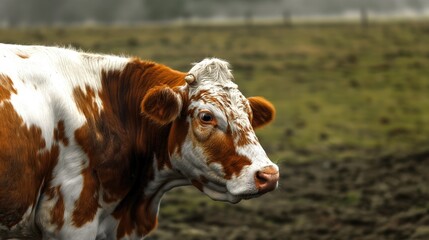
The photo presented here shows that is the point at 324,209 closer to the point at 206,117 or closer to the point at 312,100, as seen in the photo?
the point at 206,117

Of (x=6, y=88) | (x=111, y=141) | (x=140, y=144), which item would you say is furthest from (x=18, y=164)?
(x=140, y=144)

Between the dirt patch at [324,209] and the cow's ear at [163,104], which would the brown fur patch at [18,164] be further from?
the dirt patch at [324,209]

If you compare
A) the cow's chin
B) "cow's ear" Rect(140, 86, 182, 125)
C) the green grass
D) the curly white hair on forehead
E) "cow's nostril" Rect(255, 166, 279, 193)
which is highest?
the green grass

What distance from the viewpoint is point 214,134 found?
6.84 m

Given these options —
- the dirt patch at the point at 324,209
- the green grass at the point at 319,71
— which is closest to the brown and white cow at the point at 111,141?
the green grass at the point at 319,71

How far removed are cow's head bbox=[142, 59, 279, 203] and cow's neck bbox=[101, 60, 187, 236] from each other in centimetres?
17

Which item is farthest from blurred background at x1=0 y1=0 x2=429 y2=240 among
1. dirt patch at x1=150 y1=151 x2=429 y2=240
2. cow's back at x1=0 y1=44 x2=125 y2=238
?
cow's back at x1=0 y1=44 x2=125 y2=238

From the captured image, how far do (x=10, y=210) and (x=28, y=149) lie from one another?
0.43m

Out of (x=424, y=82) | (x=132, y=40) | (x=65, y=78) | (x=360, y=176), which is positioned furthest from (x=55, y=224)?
(x=132, y=40)

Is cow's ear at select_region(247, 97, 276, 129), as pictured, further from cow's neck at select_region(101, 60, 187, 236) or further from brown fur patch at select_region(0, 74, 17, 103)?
brown fur patch at select_region(0, 74, 17, 103)

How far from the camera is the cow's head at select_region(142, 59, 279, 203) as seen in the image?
6.74 metres

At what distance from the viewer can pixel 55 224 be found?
6.59 m

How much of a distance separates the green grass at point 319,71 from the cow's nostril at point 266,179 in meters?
3.44

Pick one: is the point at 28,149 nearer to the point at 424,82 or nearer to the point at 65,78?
the point at 65,78
